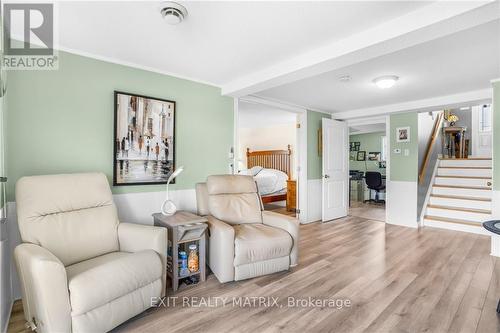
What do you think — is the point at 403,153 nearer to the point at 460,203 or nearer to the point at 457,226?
the point at 460,203

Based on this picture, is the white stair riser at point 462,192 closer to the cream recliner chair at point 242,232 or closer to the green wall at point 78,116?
the cream recliner chair at point 242,232

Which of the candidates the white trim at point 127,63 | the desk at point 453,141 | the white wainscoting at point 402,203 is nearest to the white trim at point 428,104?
the white wainscoting at point 402,203

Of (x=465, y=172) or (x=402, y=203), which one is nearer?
(x=402, y=203)

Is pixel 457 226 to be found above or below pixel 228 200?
below

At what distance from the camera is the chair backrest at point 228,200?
8.96 feet

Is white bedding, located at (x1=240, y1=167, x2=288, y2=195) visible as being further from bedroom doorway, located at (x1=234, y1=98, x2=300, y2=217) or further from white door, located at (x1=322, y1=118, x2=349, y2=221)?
white door, located at (x1=322, y1=118, x2=349, y2=221)

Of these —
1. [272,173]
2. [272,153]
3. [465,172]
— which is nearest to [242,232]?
[272,173]

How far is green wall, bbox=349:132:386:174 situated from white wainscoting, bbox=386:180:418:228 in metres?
3.37

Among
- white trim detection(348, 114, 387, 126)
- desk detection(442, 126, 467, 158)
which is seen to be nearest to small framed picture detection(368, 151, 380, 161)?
desk detection(442, 126, 467, 158)

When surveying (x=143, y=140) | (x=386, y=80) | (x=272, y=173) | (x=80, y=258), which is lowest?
(x=80, y=258)

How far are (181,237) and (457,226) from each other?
Result: 4.35m

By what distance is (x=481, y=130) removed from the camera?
6.19 m

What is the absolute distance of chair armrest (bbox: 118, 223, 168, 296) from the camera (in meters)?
1.92

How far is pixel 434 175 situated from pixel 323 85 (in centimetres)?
363
